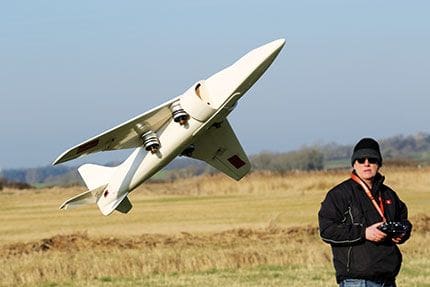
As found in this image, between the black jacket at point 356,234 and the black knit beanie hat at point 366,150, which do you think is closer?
the black jacket at point 356,234

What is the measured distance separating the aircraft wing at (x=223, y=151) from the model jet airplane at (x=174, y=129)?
20 mm

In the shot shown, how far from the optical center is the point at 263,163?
99625 millimetres

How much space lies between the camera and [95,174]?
1299cm

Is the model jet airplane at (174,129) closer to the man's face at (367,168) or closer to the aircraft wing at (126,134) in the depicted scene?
the aircraft wing at (126,134)

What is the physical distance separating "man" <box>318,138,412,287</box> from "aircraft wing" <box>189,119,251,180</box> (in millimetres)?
4756

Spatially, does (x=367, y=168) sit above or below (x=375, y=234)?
above

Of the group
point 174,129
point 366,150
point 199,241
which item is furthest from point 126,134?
point 199,241

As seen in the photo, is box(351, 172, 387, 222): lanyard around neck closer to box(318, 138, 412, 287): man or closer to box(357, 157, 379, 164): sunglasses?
box(318, 138, 412, 287): man

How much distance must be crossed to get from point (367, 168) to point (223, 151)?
5557mm

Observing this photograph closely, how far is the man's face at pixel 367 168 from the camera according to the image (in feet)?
24.0

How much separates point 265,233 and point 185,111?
15671 millimetres

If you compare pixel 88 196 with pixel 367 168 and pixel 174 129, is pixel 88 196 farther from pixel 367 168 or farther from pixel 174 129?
pixel 367 168

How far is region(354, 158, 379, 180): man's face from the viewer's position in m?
7.33

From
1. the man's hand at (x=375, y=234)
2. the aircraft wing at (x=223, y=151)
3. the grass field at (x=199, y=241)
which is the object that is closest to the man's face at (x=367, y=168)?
the man's hand at (x=375, y=234)
